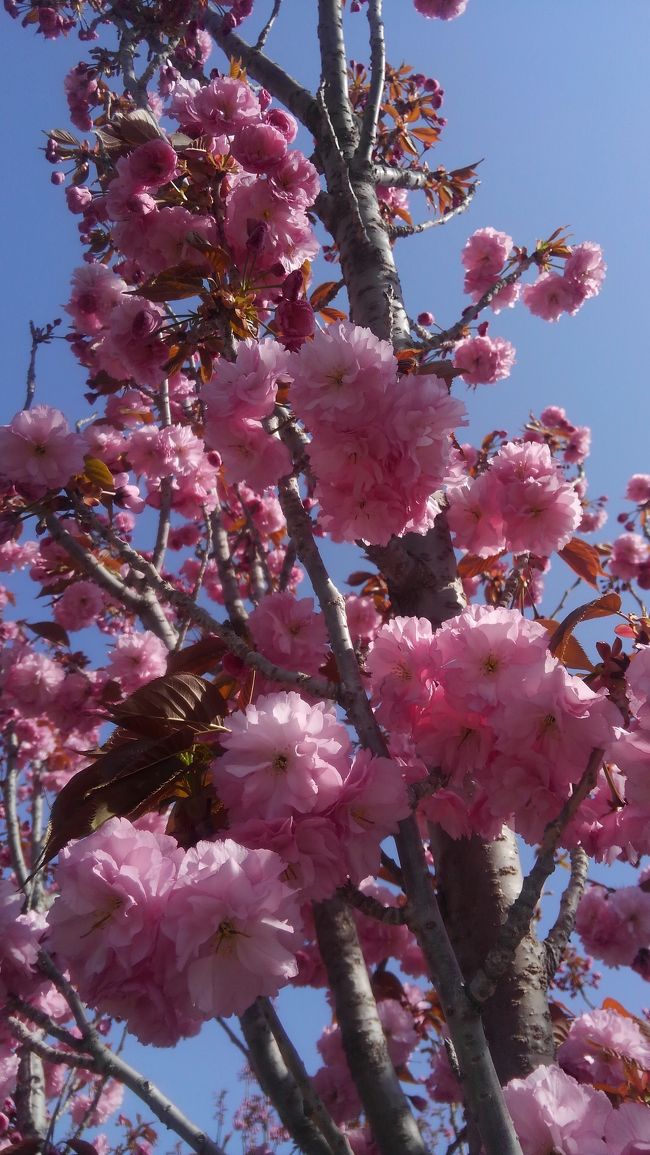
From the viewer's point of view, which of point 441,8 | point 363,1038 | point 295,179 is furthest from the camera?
point 441,8

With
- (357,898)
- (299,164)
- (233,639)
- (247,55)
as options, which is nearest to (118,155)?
(299,164)

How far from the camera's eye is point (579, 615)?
122cm

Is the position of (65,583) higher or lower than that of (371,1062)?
higher

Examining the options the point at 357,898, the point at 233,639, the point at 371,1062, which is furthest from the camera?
the point at 371,1062

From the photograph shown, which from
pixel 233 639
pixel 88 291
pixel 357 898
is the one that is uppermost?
pixel 88 291

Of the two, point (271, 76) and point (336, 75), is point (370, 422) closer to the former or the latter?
point (336, 75)

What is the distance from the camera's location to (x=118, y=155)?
207 cm

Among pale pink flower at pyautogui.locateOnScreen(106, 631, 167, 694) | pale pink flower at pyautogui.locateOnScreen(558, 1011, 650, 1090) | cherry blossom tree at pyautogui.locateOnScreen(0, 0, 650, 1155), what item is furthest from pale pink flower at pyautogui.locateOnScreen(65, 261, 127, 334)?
pale pink flower at pyautogui.locateOnScreen(558, 1011, 650, 1090)

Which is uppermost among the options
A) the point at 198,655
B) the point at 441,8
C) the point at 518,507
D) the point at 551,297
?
the point at 441,8

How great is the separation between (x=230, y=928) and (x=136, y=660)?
2493 millimetres

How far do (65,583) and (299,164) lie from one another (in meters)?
1.70

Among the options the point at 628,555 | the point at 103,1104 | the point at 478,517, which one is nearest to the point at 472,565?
the point at 478,517

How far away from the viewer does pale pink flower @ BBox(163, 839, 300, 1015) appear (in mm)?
915

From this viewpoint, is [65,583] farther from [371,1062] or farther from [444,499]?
[371,1062]
